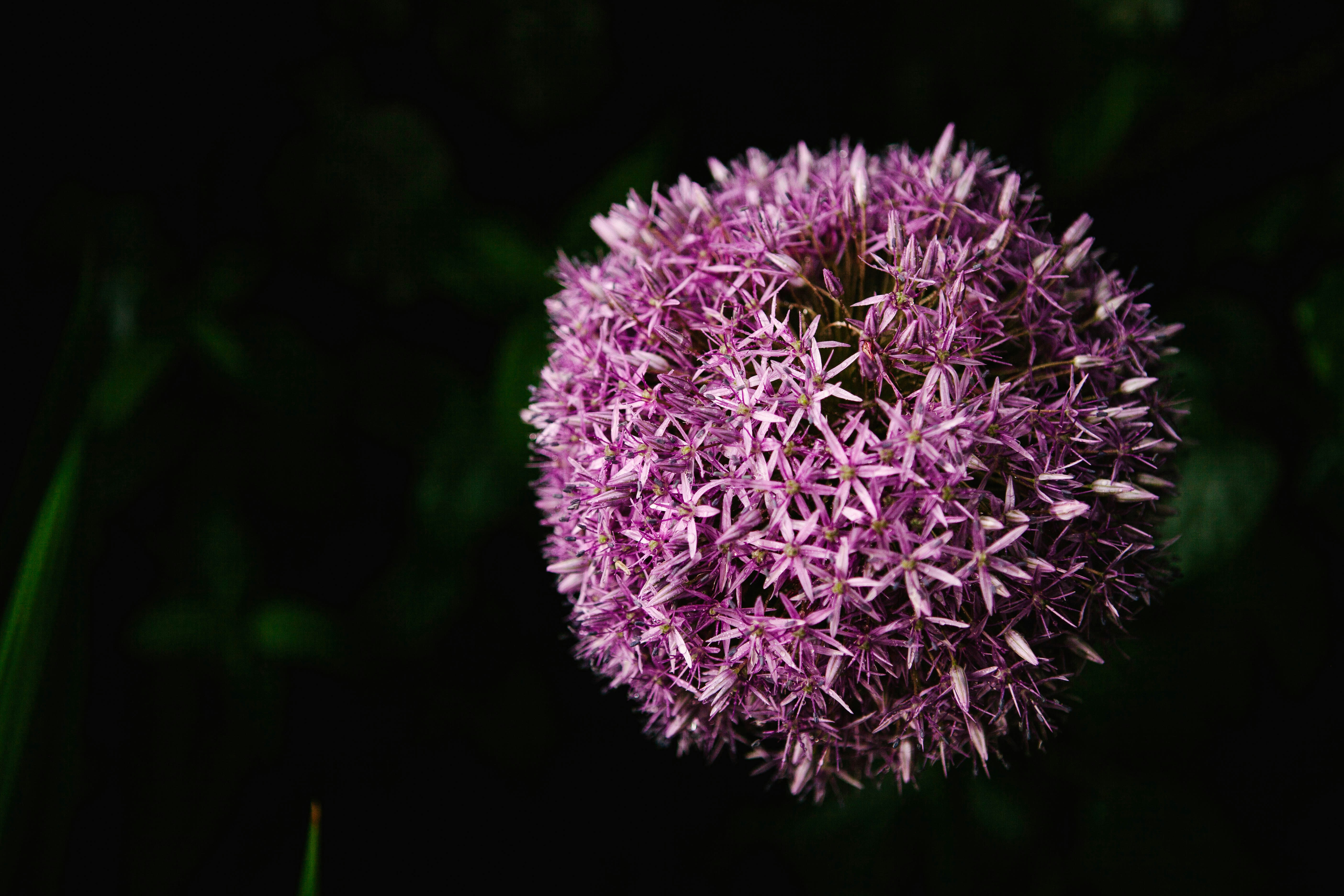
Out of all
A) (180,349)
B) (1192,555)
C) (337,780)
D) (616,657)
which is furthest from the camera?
(337,780)

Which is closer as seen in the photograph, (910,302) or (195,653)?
(910,302)

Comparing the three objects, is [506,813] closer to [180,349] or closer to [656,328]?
[180,349]

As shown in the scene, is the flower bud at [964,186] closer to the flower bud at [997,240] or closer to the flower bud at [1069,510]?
the flower bud at [997,240]

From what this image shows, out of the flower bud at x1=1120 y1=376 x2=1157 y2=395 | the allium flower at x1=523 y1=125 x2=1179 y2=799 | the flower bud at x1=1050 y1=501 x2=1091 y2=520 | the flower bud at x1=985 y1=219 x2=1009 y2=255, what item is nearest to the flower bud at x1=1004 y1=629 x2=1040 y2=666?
the allium flower at x1=523 y1=125 x2=1179 y2=799

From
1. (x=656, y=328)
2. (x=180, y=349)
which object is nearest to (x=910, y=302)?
(x=656, y=328)

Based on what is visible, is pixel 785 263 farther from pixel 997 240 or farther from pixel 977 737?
pixel 977 737

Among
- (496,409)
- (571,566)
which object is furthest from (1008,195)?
(496,409)

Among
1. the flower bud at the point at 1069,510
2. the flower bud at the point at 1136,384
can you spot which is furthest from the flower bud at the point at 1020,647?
the flower bud at the point at 1136,384
